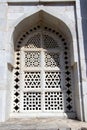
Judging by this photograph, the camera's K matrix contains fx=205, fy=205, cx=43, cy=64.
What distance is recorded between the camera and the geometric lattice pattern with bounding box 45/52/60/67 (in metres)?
6.76

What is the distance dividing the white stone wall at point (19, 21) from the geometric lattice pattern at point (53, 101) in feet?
1.85

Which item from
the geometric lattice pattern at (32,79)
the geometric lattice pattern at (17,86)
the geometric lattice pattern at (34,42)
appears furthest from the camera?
the geometric lattice pattern at (34,42)

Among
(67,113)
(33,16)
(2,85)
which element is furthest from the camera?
(33,16)

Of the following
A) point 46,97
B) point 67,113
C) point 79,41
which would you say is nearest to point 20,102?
point 46,97

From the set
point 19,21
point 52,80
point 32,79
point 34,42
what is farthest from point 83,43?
point 19,21

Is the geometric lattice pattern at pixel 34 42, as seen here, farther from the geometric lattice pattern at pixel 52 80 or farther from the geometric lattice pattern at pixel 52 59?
the geometric lattice pattern at pixel 52 80

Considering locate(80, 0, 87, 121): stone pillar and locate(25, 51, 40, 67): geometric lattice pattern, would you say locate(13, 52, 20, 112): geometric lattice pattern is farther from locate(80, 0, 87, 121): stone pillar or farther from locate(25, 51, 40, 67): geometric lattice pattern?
locate(80, 0, 87, 121): stone pillar

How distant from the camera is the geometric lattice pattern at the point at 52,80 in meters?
6.57

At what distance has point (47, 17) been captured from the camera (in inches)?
265

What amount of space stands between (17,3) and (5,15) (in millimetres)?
591

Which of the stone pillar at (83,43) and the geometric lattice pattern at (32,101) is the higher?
the stone pillar at (83,43)

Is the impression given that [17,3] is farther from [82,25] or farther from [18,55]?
[82,25]

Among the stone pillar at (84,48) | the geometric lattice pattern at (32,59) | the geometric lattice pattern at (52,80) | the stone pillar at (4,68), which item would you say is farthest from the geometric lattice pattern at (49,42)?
the stone pillar at (4,68)

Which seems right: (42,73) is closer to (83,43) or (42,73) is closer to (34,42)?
(34,42)
